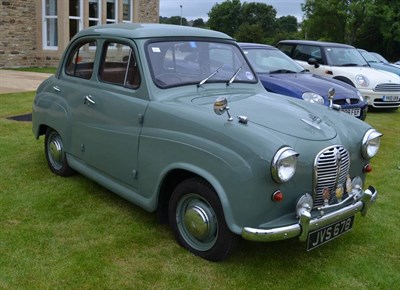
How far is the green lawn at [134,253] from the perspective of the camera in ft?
10.3

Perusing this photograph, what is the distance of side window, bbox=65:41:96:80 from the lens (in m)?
4.57

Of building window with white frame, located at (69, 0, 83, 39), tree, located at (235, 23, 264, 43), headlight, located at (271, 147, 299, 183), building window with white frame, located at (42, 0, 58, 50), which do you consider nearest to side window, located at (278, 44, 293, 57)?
headlight, located at (271, 147, 299, 183)

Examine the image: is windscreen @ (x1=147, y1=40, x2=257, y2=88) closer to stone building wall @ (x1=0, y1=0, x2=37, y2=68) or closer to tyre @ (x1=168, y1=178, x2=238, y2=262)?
tyre @ (x1=168, y1=178, x2=238, y2=262)

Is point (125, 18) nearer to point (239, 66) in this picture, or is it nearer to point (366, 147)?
point (239, 66)

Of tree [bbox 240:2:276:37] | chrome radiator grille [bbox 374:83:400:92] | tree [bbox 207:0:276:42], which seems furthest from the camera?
tree [bbox 207:0:276:42]

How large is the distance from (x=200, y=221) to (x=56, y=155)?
8.13ft

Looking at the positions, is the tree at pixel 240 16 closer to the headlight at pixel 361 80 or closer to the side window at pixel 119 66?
the headlight at pixel 361 80

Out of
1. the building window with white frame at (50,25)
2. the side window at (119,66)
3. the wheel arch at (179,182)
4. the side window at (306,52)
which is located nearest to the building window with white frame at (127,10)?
the building window with white frame at (50,25)

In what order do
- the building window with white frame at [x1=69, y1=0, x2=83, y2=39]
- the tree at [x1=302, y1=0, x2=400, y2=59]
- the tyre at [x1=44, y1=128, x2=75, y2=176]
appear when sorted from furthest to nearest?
the tree at [x1=302, y1=0, x2=400, y2=59], the building window with white frame at [x1=69, y1=0, x2=83, y2=39], the tyre at [x1=44, y1=128, x2=75, y2=176]

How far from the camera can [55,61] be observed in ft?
57.4

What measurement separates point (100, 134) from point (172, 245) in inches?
50.9

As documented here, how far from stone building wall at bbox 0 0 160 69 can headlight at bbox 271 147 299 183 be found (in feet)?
51.3

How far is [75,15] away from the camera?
17609mm

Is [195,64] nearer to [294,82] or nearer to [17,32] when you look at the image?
[294,82]
